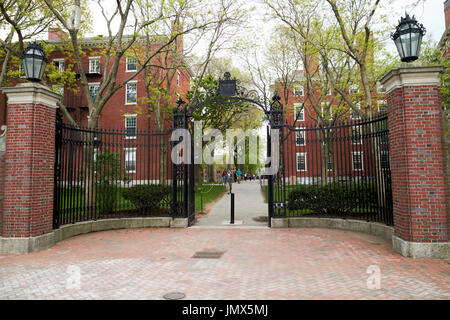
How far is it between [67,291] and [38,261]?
228 cm

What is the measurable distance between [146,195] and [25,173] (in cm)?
420

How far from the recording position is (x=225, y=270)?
17.3ft

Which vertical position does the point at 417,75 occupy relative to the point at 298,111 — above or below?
below

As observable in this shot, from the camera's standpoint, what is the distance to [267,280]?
4727 millimetres

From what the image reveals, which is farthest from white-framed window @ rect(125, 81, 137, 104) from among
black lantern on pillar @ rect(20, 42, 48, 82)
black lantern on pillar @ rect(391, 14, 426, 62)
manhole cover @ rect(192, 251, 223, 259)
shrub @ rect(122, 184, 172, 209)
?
black lantern on pillar @ rect(391, 14, 426, 62)

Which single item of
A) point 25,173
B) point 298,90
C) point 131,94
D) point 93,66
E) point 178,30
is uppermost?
point 93,66

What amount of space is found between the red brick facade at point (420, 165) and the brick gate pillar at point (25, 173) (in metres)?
8.34

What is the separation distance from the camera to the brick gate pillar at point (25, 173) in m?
6.73

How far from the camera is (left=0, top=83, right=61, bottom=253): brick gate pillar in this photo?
673 cm

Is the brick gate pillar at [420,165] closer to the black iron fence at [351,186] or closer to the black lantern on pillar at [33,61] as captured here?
the black iron fence at [351,186]

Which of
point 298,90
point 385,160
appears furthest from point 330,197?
point 298,90

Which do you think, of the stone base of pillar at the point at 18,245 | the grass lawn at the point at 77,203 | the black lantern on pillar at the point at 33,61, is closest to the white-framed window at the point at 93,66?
the grass lawn at the point at 77,203

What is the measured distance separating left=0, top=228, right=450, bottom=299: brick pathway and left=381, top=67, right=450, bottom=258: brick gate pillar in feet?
1.59

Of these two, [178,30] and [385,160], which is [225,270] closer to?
[385,160]
